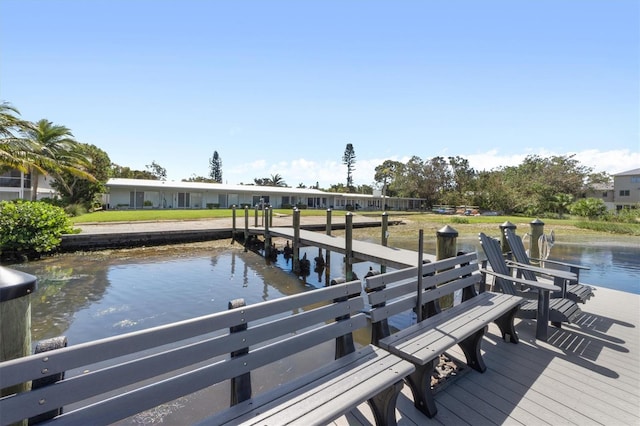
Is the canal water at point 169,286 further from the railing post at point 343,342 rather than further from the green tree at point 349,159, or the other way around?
the green tree at point 349,159

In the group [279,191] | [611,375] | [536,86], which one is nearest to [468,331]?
[611,375]

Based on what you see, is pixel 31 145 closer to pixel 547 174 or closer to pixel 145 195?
pixel 145 195

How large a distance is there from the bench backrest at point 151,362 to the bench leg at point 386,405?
507 millimetres

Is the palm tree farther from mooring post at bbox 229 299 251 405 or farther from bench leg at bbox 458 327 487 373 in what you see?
bench leg at bbox 458 327 487 373

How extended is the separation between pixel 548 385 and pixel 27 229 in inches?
574

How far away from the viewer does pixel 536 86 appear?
11.2m

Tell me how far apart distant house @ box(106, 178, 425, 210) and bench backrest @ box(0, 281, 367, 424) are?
63.5 feet

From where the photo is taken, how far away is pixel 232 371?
1.77m

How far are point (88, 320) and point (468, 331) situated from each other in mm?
7013

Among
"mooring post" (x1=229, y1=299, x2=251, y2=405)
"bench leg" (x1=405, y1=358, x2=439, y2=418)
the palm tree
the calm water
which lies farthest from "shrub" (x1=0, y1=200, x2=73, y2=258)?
"bench leg" (x1=405, y1=358, x2=439, y2=418)

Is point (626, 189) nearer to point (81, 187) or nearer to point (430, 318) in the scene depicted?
point (430, 318)

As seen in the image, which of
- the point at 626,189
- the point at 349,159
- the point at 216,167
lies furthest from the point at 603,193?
the point at 216,167

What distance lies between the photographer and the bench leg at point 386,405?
6.96 ft

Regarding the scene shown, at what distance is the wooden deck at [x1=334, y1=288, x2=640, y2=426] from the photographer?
239cm
